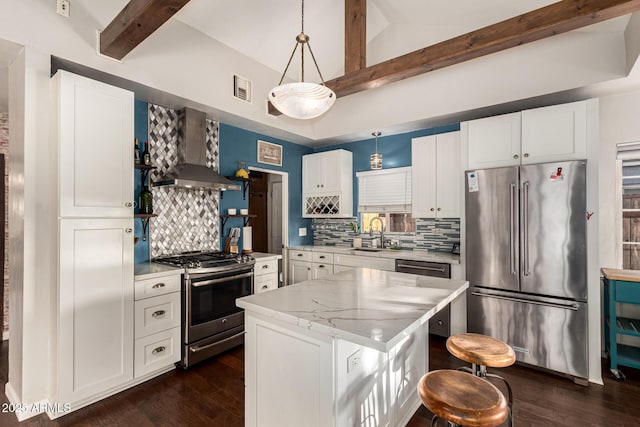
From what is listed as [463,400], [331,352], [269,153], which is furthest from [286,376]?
[269,153]

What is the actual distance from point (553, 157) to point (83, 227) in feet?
12.9

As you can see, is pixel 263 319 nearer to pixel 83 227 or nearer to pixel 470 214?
pixel 83 227

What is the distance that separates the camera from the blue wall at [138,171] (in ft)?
10.3

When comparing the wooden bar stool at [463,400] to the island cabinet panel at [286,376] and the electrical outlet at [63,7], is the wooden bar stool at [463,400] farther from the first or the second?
the electrical outlet at [63,7]

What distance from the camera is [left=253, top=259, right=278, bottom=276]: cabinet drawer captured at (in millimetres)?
3635

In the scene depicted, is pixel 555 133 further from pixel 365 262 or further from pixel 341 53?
pixel 341 53

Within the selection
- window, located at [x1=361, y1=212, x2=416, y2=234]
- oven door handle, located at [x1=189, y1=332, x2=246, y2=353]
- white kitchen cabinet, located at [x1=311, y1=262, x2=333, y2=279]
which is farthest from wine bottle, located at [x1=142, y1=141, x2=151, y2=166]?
window, located at [x1=361, y1=212, x2=416, y2=234]

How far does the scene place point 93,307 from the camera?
233cm

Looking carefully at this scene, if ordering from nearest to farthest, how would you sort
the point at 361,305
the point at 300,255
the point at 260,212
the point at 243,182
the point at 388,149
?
1. the point at 361,305
2. the point at 243,182
3. the point at 388,149
4. the point at 300,255
5. the point at 260,212

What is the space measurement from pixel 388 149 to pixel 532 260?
7.69ft

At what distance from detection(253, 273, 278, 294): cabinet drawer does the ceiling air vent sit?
212 centimetres

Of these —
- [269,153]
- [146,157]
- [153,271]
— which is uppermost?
[269,153]

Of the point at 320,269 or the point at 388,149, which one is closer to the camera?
the point at 320,269

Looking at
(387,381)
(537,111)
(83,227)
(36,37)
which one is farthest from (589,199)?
(36,37)
